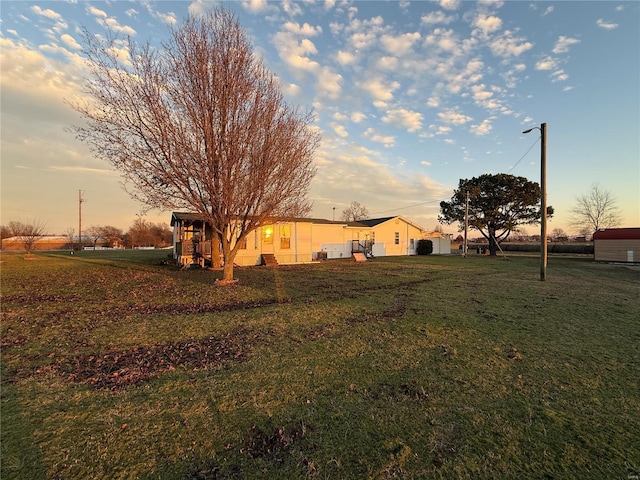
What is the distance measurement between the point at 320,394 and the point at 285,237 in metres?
18.7

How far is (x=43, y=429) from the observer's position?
277cm

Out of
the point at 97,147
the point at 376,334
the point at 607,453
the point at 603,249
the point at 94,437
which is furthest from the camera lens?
the point at 603,249

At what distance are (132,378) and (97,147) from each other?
352 inches

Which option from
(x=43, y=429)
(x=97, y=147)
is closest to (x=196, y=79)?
(x=97, y=147)

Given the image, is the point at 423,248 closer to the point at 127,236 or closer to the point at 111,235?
the point at 127,236

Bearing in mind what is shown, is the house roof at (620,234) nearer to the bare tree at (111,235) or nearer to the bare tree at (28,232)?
the bare tree at (28,232)

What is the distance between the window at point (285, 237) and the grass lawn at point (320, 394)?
46.9 feet

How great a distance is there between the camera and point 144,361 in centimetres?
440

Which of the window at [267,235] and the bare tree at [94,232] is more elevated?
the bare tree at [94,232]

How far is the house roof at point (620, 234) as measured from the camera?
2364 cm

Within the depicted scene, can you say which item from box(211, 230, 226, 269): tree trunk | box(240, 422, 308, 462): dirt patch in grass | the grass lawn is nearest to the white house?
box(211, 230, 226, 269): tree trunk

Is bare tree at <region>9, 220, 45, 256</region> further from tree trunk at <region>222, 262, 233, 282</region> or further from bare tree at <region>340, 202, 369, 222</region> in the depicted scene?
bare tree at <region>340, 202, 369, 222</region>

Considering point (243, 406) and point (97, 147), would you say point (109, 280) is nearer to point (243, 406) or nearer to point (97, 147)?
point (97, 147)

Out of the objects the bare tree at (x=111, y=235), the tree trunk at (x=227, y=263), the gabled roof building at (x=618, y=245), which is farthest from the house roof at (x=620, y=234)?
the bare tree at (x=111, y=235)
